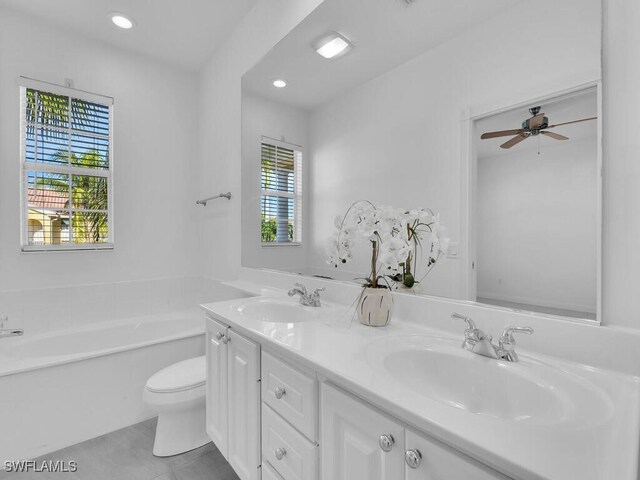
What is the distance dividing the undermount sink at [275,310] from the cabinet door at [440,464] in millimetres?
854

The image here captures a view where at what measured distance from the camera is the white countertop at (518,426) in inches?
17.4

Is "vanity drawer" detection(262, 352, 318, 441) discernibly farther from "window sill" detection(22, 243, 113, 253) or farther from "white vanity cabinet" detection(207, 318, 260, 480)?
"window sill" detection(22, 243, 113, 253)

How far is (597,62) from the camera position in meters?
0.83

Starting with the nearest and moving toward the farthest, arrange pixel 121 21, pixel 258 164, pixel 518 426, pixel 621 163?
1. pixel 518 426
2. pixel 621 163
3. pixel 258 164
4. pixel 121 21

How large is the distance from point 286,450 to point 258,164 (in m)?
1.67

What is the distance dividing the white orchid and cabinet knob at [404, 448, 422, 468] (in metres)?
0.59

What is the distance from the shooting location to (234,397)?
1.27 m

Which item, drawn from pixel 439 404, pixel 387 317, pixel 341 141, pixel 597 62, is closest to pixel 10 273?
pixel 341 141

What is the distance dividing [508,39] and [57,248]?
9.74 feet

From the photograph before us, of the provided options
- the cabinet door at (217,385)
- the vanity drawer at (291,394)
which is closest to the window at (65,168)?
the cabinet door at (217,385)

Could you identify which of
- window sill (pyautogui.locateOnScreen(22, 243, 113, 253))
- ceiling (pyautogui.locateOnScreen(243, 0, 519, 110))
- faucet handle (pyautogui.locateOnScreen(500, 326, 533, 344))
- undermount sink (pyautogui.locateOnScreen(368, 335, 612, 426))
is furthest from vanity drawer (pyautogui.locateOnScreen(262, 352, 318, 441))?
window sill (pyautogui.locateOnScreen(22, 243, 113, 253))

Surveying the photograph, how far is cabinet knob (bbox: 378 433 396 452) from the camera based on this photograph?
646 millimetres

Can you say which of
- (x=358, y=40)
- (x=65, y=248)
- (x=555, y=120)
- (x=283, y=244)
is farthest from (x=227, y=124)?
(x=555, y=120)

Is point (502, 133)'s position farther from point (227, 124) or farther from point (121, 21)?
point (121, 21)
